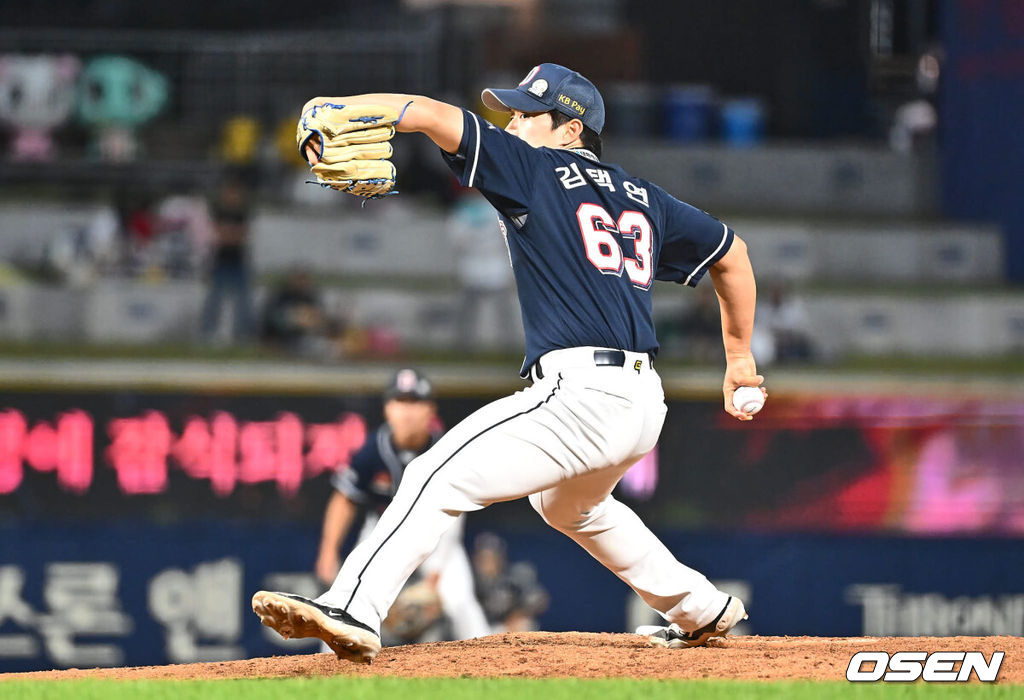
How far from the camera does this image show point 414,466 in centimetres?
459

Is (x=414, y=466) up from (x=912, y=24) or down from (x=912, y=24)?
down

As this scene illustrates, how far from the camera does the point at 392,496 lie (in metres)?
8.88

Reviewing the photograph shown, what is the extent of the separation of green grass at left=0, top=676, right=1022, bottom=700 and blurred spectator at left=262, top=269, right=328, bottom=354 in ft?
23.8

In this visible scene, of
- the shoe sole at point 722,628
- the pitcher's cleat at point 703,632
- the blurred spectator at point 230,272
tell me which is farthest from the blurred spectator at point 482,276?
the shoe sole at point 722,628

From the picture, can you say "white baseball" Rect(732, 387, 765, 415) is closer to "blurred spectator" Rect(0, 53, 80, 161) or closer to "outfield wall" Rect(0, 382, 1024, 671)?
"outfield wall" Rect(0, 382, 1024, 671)

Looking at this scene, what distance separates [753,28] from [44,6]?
8.64m

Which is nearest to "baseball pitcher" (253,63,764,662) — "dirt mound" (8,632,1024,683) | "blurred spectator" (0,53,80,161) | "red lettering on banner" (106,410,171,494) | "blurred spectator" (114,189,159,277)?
"dirt mound" (8,632,1024,683)

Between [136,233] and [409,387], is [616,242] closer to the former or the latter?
[409,387]

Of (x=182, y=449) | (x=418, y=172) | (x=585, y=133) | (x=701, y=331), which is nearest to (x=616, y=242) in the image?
(x=585, y=133)

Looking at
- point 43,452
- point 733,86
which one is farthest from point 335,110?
point 733,86

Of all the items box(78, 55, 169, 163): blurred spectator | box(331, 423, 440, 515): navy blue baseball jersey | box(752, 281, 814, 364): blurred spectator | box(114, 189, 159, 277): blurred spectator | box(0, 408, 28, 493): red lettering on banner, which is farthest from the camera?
box(78, 55, 169, 163): blurred spectator

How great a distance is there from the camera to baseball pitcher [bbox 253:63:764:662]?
4.39 meters

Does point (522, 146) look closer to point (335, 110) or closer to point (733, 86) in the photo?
point (335, 110)

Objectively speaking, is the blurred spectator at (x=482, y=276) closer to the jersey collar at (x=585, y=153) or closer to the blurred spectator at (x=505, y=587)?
the blurred spectator at (x=505, y=587)
